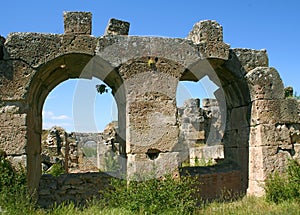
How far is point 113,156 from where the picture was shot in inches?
547

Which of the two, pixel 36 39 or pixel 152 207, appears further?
pixel 36 39

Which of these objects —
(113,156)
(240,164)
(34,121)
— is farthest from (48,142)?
(240,164)

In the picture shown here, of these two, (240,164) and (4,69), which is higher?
(4,69)

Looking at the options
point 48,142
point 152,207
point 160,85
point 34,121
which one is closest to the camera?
point 152,207

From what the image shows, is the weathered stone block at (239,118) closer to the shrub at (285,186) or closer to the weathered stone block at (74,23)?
the shrub at (285,186)

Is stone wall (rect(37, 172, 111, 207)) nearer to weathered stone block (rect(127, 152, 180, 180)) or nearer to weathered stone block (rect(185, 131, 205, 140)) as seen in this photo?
weathered stone block (rect(127, 152, 180, 180))

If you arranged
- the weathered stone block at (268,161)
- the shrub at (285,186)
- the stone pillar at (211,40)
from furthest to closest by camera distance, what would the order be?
the weathered stone block at (268,161) < the stone pillar at (211,40) < the shrub at (285,186)

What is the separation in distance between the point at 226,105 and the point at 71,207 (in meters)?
4.92

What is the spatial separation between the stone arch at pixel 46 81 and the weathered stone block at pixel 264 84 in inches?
112

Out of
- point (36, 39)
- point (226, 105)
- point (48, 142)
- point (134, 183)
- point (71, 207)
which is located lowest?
point (71, 207)

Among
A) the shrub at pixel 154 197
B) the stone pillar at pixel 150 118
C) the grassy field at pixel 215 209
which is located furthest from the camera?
the stone pillar at pixel 150 118

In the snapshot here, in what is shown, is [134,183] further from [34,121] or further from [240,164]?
[240,164]

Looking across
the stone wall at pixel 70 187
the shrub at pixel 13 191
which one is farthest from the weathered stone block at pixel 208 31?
the shrub at pixel 13 191

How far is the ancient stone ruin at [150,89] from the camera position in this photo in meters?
6.41
